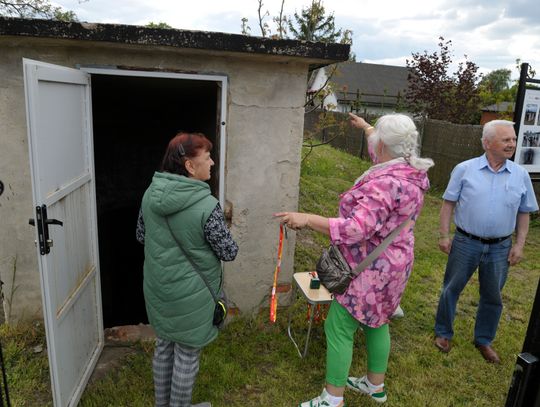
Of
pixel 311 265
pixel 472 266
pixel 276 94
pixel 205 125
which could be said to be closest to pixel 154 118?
pixel 205 125

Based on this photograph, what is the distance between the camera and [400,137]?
2549 mm

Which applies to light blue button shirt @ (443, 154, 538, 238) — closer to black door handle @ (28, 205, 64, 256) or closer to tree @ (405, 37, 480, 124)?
black door handle @ (28, 205, 64, 256)

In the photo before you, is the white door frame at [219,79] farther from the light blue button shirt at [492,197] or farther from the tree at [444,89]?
the tree at [444,89]

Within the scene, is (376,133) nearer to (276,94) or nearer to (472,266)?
(276,94)

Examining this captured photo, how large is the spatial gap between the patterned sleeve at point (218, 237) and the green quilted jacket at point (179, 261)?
3cm

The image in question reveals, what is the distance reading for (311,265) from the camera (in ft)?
17.9

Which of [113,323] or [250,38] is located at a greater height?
[250,38]

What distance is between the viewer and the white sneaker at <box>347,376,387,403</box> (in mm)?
3147

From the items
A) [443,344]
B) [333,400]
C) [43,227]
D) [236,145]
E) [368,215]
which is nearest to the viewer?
[43,227]

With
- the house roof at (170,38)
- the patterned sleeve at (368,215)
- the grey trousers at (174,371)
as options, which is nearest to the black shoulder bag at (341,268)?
the patterned sleeve at (368,215)

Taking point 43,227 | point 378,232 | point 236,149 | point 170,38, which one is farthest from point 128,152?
point 378,232

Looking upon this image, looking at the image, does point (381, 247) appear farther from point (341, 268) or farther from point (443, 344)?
point (443, 344)

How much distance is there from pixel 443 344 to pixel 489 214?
1.32 m

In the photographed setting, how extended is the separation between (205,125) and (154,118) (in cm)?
231
